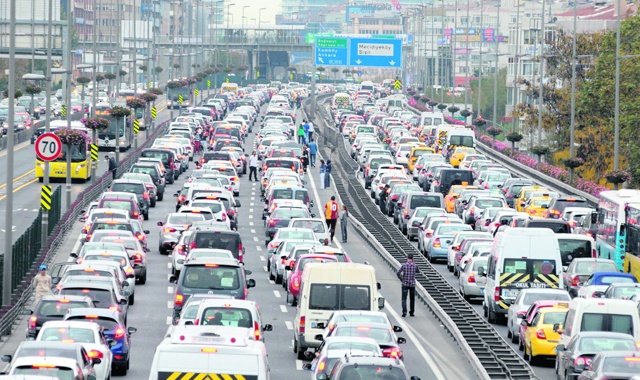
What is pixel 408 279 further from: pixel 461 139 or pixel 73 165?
pixel 461 139

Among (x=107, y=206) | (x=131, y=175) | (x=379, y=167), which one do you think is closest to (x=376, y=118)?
(x=379, y=167)

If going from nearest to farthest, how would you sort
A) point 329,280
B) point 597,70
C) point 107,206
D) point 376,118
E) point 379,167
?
1. point 329,280
2. point 107,206
3. point 379,167
4. point 597,70
5. point 376,118

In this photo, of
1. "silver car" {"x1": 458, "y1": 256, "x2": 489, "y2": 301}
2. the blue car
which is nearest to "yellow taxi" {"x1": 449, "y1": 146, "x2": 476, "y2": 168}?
"silver car" {"x1": 458, "y1": 256, "x2": 489, "y2": 301}

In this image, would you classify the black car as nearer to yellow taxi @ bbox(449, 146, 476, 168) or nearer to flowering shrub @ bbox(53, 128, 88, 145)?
flowering shrub @ bbox(53, 128, 88, 145)

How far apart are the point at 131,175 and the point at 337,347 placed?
132 ft

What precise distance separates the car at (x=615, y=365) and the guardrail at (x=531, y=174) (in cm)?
3929

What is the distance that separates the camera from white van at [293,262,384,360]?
32156 millimetres

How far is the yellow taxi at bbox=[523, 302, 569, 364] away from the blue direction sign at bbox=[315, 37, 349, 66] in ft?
344

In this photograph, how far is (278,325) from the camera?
123ft

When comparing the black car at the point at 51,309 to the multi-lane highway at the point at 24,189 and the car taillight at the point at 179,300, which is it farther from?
the multi-lane highway at the point at 24,189

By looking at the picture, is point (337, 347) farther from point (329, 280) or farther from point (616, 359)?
point (329, 280)

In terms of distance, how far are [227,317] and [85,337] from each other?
2.77 m

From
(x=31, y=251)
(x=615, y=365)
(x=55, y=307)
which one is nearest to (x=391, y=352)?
(x=615, y=365)

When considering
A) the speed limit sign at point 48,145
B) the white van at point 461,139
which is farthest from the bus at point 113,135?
the speed limit sign at point 48,145
